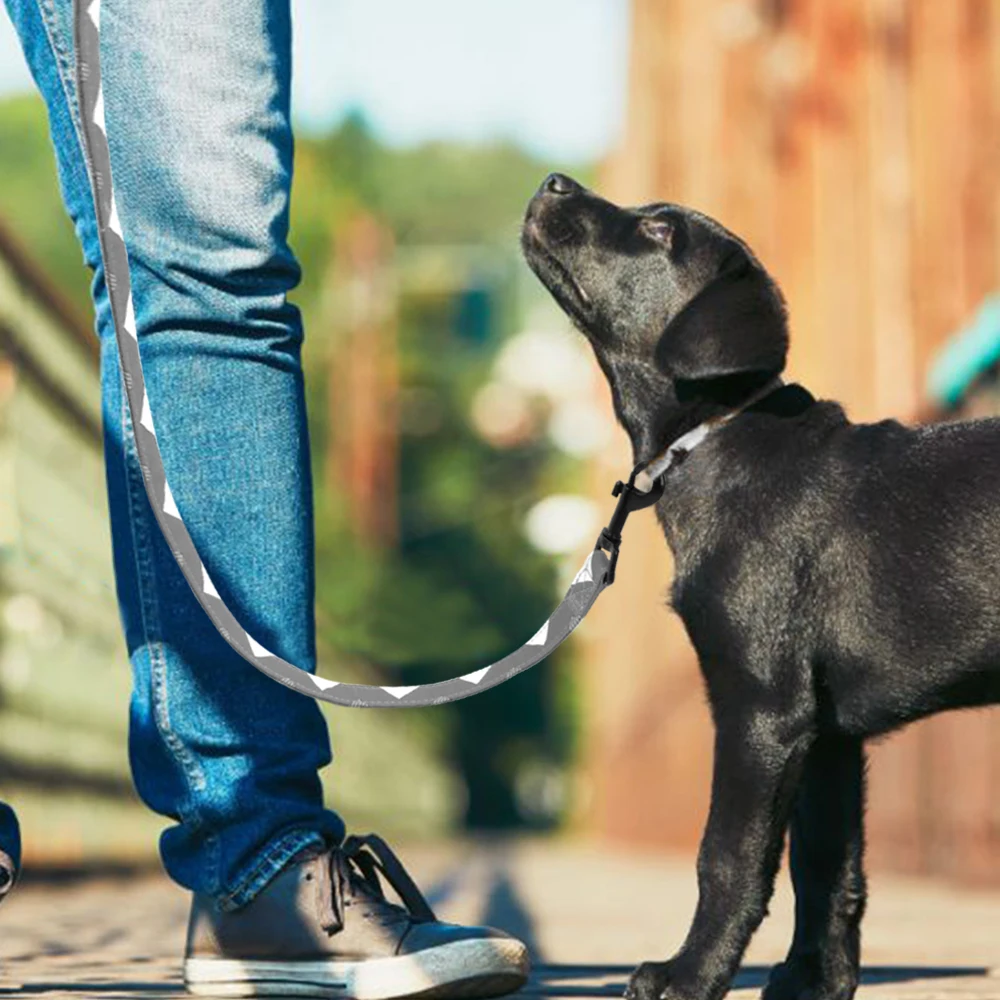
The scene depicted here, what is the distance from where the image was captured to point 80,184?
11.0ft

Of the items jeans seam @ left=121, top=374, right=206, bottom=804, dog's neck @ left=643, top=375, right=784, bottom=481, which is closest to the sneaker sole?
jeans seam @ left=121, top=374, right=206, bottom=804

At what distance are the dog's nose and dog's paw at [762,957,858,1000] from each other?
1348mm

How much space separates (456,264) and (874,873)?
4318 centimetres

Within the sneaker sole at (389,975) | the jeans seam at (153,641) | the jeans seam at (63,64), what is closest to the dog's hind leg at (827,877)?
the sneaker sole at (389,975)

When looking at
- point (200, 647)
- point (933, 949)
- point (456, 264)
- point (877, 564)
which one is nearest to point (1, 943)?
point (200, 647)

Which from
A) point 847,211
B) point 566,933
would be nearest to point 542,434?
point 847,211

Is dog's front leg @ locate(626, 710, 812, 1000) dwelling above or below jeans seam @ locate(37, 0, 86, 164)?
below

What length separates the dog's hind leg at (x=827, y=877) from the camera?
3.28 metres

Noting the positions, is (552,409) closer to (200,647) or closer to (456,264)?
(456,264)

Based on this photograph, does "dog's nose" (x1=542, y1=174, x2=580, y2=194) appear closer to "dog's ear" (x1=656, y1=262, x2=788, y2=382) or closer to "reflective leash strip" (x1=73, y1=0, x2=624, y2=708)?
"dog's ear" (x1=656, y1=262, x2=788, y2=382)

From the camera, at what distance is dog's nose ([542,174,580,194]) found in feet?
13.0

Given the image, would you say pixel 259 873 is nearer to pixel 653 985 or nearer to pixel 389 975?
pixel 389 975

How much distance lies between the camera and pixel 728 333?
11.1ft

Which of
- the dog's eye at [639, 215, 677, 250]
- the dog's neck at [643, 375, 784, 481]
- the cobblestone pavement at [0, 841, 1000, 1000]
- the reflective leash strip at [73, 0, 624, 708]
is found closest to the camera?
the reflective leash strip at [73, 0, 624, 708]
